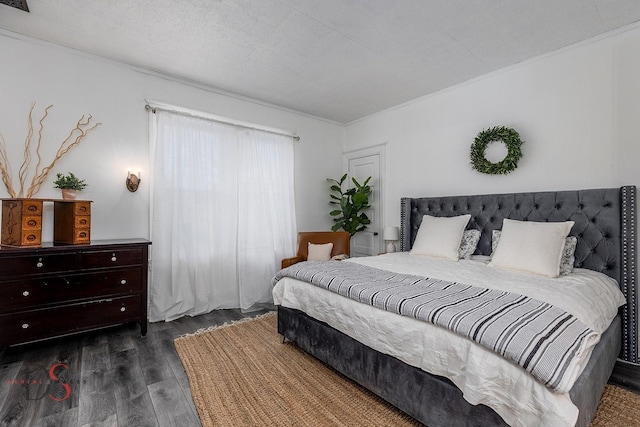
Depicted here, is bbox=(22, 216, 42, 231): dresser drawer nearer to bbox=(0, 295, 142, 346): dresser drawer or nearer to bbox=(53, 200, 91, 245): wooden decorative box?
bbox=(53, 200, 91, 245): wooden decorative box

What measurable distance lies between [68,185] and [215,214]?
1397mm

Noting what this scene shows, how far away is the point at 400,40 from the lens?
8.27 feet

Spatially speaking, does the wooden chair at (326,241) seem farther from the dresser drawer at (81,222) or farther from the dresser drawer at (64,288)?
the dresser drawer at (81,222)

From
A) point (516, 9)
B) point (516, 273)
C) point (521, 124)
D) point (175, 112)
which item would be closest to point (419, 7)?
point (516, 9)

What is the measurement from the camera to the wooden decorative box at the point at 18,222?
7.52 feet

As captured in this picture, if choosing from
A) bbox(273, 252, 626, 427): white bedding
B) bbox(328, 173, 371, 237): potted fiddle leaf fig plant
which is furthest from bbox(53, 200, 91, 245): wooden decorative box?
bbox(328, 173, 371, 237): potted fiddle leaf fig plant

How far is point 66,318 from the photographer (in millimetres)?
2369

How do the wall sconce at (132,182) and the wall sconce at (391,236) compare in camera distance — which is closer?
the wall sconce at (132,182)

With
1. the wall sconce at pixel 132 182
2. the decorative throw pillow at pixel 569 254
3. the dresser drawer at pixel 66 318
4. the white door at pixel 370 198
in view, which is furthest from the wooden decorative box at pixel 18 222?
the decorative throw pillow at pixel 569 254

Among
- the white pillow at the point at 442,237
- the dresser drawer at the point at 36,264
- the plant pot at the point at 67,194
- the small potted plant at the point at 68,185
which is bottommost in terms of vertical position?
the dresser drawer at the point at 36,264

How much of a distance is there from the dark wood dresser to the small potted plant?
455mm

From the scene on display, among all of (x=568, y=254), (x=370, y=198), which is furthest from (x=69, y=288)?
(x=568, y=254)

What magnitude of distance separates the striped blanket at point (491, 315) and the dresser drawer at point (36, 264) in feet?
6.92

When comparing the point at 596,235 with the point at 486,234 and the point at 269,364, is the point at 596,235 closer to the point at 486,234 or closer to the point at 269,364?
the point at 486,234
